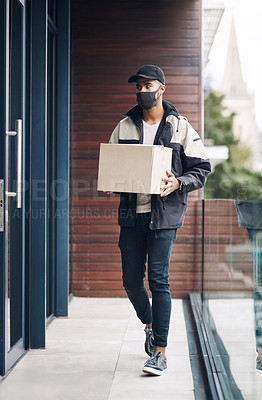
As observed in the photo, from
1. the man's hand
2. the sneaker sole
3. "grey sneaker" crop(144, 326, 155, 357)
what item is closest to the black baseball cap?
the man's hand

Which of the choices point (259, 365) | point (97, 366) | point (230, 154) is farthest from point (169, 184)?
point (230, 154)

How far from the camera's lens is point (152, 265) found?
280 cm

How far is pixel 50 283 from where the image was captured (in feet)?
13.3

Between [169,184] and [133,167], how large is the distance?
0.19 metres

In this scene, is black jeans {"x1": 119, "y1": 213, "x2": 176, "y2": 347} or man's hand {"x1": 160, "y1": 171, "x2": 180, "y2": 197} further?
black jeans {"x1": 119, "y1": 213, "x2": 176, "y2": 347}

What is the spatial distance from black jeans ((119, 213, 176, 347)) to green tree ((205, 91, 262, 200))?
30.9 metres

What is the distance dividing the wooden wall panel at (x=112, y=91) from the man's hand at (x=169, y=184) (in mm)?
2192

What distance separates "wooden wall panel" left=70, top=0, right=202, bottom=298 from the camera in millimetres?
4906

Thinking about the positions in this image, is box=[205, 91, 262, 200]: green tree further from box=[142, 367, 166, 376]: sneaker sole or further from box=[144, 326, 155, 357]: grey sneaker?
box=[142, 367, 166, 376]: sneaker sole

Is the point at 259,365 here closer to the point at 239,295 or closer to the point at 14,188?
the point at 239,295

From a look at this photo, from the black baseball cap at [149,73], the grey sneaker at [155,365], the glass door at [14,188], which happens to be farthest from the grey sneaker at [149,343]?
the black baseball cap at [149,73]

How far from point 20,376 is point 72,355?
0.45m

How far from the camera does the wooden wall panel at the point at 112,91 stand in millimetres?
4906

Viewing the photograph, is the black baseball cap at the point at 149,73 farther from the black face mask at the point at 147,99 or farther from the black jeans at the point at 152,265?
the black jeans at the point at 152,265
